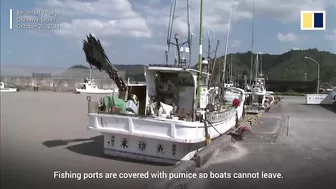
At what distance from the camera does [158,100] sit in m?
11.8

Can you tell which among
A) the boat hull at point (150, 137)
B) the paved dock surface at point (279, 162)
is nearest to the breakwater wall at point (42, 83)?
the paved dock surface at point (279, 162)

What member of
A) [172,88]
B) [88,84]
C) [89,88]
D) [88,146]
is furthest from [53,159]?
[88,84]

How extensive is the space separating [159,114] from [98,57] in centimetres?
292

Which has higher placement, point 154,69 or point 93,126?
point 154,69

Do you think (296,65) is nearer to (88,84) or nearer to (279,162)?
(88,84)

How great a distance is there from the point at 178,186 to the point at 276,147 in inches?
216

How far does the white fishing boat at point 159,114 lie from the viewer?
9812 millimetres

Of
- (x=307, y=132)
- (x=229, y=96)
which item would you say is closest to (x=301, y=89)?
(x=229, y=96)

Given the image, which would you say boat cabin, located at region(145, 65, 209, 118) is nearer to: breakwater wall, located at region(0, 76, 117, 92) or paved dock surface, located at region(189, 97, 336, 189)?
paved dock surface, located at region(189, 97, 336, 189)

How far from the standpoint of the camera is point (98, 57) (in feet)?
38.5

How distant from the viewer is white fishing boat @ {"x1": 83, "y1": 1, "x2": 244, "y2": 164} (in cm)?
981

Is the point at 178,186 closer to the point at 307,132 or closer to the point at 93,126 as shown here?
the point at 93,126

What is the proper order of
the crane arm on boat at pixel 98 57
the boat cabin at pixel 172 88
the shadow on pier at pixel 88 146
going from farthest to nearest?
the crane arm on boat at pixel 98 57, the boat cabin at pixel 172 88, the shadow on pier at pixel 88 146

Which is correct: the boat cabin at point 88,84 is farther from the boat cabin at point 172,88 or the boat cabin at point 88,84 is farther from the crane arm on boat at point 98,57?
the boat cabin at point 172,88
